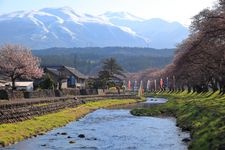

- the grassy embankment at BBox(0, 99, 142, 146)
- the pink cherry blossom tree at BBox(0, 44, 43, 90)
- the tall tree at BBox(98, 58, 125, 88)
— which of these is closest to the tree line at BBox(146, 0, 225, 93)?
the grassy embankment at BBox(0, 99, 142, 146)

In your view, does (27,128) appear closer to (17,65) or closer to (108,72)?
(17,65)

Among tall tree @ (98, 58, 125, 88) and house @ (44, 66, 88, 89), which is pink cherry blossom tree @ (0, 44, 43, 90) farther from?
tall tree @ (98, 58, 125, 88)

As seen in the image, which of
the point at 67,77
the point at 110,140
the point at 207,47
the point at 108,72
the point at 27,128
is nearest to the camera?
the point at 110,140

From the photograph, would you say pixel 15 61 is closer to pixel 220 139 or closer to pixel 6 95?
pixel 6 95

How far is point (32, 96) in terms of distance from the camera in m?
73.5

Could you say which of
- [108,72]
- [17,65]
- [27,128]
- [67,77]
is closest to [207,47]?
[27,128]

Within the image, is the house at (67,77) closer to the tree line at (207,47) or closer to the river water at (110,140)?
the tree line at (207,47)

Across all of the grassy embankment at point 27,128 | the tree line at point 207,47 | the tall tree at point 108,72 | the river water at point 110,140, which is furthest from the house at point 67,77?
the river water at point 110,140

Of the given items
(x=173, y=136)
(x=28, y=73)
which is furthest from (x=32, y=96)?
(x=173, y=136)

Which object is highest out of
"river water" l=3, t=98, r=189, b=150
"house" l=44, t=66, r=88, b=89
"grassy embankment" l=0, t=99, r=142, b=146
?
"house" l=44, t=66, r=88, b=89

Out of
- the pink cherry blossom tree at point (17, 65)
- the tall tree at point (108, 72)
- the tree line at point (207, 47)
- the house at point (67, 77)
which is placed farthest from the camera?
the tall tree at point (108, 72)

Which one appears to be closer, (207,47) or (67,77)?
(207,47)

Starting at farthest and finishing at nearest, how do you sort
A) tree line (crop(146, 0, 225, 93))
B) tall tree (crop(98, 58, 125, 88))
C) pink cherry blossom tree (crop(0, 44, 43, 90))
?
tall tree (crop(98, 58, 125, 88))
pink cherry blossom tree (crop(0, 44, 43, 90))
tree line (crop(146, 0, 225, 93))

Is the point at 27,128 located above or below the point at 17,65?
below
